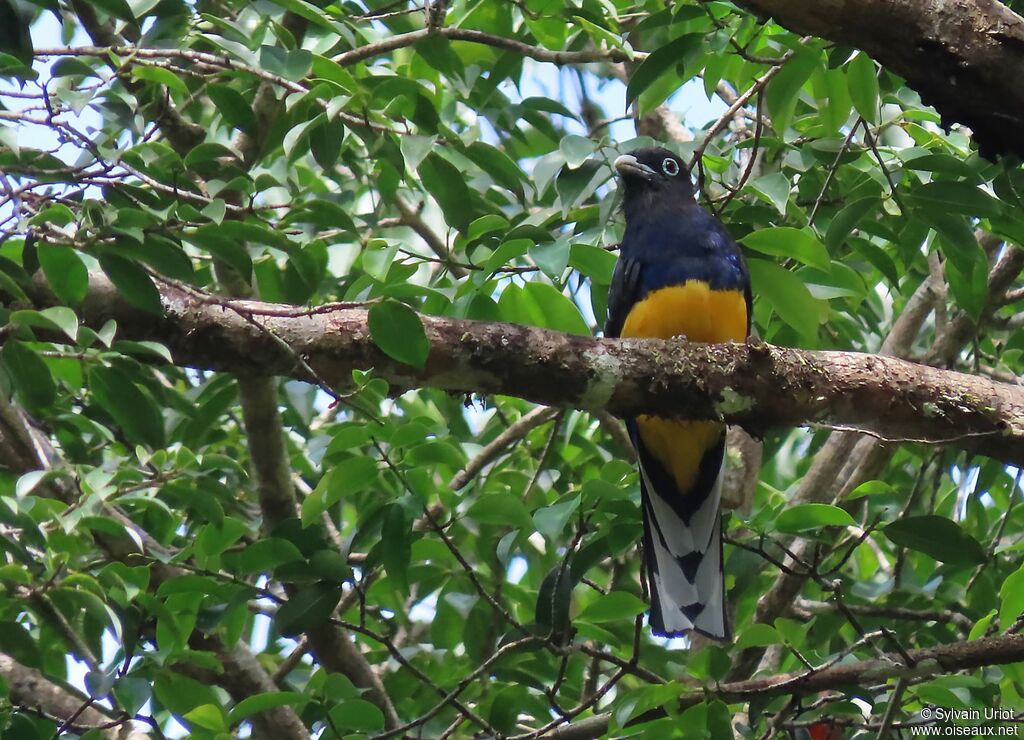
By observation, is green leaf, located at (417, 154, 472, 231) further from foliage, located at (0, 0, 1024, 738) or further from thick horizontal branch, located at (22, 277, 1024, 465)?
thick horizontal branch, located at (22, 277, 1024, 465)

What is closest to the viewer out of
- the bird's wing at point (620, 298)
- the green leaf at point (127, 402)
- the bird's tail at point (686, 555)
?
the green leaf at point (127, 402)

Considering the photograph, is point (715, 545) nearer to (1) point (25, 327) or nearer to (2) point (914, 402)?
(2) point (914, 402)

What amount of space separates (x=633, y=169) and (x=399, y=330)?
7.07 feet

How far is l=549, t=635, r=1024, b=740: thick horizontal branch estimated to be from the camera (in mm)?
2725

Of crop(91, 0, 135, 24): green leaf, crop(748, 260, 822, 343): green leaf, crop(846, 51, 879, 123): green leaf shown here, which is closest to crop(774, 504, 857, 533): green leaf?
crop(748, 260, 822, 343): green leaf

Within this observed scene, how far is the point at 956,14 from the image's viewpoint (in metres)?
2.69

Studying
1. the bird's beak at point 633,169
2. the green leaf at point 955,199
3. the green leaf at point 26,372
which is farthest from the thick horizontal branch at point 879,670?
the bird's beak at point 633,169

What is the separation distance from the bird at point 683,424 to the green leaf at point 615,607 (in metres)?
0.59

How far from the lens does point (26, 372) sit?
2.29 meters

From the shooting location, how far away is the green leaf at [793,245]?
2.92 meters

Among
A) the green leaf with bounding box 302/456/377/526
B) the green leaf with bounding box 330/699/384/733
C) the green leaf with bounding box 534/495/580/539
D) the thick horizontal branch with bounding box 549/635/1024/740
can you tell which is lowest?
the green leaf with bounding box 330/699/384/733

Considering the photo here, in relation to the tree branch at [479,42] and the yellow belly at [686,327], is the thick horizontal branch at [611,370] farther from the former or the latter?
the tree branch at [479,42]

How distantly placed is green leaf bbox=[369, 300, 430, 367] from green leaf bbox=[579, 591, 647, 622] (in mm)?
846

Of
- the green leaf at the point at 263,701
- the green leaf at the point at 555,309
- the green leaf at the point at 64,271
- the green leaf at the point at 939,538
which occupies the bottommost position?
the green leaf at the point at 263,701
